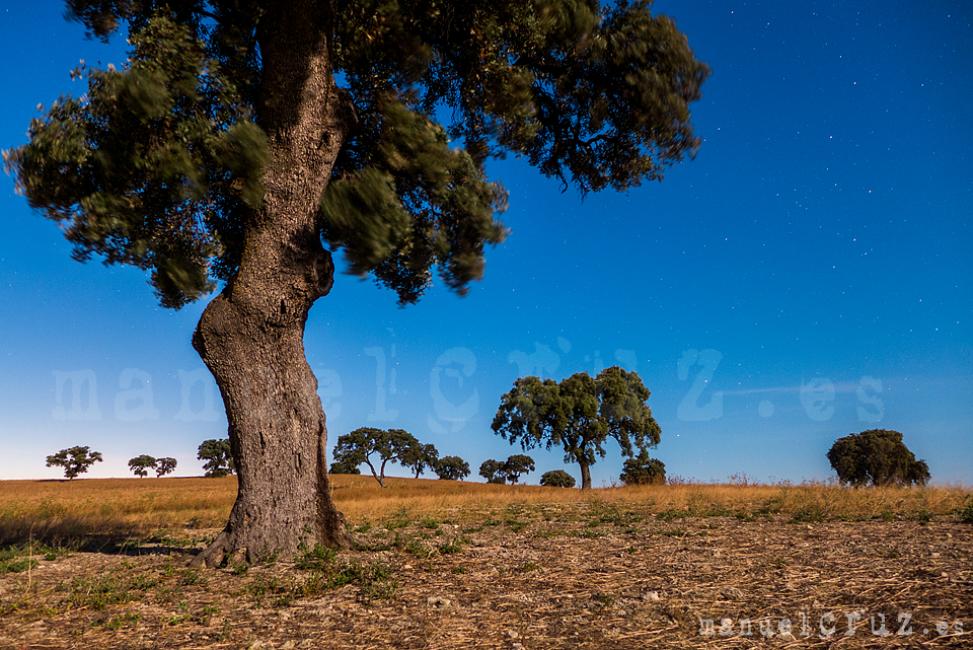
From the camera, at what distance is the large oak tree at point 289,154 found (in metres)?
8.77

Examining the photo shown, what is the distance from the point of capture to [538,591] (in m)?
5.94

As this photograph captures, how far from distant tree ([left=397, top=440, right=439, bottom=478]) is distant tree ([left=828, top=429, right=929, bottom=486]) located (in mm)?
57656

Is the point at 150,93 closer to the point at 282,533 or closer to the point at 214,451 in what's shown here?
the point at 282,533

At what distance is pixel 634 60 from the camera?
1215 centimetres

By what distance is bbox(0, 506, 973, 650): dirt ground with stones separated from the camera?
4586 mm

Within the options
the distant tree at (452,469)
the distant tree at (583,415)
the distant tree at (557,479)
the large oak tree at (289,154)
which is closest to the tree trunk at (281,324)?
the large oak tree at (289,154)

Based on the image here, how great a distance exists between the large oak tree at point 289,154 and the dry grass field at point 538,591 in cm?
187

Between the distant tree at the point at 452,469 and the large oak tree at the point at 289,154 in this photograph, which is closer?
the large oak tree at the point at 289,154

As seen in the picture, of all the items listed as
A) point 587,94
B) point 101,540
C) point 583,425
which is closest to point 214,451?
point 583,425

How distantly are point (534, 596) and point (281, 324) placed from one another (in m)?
5.66

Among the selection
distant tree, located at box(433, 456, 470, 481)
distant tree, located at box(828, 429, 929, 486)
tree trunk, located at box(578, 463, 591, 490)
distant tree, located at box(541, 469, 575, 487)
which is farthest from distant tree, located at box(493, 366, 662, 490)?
distant tree, located at box(433, 456, 470, 481)

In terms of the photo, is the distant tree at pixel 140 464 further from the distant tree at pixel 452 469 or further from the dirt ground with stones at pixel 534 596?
the dirt ground with stones at pixel 534 596

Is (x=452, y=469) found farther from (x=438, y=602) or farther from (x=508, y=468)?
(x=438, y=602)

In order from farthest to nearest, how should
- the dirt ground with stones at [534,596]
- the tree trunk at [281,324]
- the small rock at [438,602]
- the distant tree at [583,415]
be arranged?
1. the distant tree at [583,415]
2. the tree trunk at [281,324]
3. the small rock at [438,602]
4. the dirt ground with stones at [534,596]
